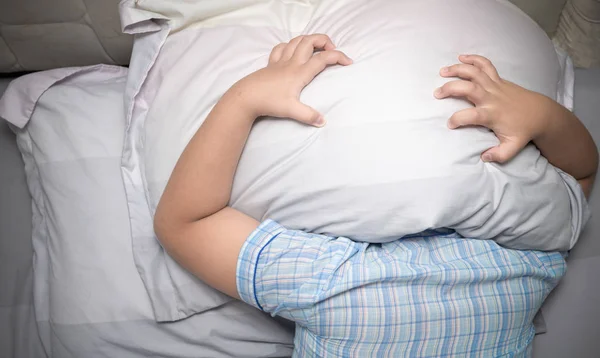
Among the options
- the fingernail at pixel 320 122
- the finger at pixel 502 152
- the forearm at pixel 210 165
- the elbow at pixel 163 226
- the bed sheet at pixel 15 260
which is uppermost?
the fingernail at pixel 320 122

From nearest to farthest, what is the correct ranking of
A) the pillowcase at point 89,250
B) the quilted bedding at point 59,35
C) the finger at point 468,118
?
the finger at point 468,118
the pillowcase at point 89,250
the quilted bedding at point 59,35

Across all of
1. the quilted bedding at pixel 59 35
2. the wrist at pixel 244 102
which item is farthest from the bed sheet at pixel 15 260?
the wrist at pixel 244 102

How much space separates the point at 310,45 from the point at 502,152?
12.4 inches

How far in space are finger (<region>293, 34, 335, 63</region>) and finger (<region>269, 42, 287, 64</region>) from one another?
3cm

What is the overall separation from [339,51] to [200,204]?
0.30 m

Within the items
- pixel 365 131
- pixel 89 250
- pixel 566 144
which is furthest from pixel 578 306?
pixel 89 250

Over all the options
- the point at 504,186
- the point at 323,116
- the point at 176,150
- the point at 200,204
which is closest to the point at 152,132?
the point at 176,150

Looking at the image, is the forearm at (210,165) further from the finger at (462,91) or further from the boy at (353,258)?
the finger at (462,91)

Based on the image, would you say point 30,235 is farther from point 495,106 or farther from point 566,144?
point 566,144

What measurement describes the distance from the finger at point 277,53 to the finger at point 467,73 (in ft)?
0.80

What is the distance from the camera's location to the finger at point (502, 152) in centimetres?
74

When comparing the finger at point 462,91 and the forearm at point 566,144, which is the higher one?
the finger at point 462,91

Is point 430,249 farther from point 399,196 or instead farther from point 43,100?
point 43,100

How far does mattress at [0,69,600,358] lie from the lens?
0.92 m
